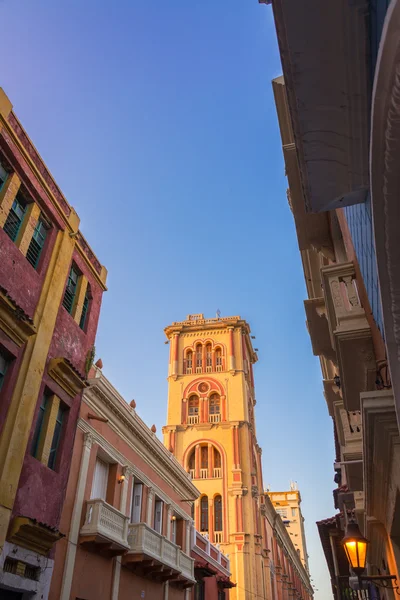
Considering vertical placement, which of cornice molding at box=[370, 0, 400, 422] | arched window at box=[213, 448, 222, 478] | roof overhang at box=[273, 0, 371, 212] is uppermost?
arched window at box=[213, 448, 222, 478]

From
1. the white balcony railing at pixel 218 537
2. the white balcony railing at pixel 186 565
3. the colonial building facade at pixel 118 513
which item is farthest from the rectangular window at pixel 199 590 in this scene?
the white balcony railing at pixel 218 537

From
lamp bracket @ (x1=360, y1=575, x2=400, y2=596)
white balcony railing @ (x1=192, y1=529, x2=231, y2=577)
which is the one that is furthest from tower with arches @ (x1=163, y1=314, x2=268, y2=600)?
lamp bracket @ (x1=360, y1=575, x2=400, y2=596)

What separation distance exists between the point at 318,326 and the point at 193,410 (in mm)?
30248

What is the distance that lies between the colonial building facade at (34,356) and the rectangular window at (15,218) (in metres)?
0.02

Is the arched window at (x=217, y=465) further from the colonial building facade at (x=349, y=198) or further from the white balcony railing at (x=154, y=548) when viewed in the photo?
the colonial building facade at (x=349, y=198)

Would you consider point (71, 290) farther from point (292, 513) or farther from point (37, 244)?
point (292, 513)

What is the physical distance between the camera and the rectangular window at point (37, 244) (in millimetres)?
11497

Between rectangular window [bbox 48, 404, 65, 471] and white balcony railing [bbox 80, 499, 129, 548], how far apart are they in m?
2.61

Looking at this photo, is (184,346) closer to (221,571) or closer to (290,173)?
(221,571)

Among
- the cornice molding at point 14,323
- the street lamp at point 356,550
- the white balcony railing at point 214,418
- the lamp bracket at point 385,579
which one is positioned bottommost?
the lamp bracket at point 385,579

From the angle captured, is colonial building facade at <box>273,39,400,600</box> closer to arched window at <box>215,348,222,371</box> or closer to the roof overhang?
the roof overhang

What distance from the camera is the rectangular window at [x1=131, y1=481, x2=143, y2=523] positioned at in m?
16.6

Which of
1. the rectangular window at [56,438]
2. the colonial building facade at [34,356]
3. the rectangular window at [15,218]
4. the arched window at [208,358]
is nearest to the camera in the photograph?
the colonial building facade at [34,356]

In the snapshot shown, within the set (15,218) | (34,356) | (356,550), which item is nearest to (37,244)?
(15,218)
